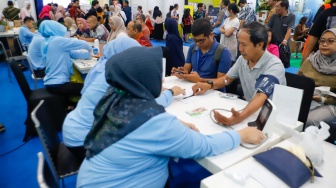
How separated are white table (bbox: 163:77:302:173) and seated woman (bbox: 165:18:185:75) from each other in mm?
1292

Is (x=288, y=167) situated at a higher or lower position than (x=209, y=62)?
lower

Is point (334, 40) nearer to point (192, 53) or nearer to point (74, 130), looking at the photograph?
point (192, 53)

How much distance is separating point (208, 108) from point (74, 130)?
925 millimetres

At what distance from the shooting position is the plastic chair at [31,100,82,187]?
1414 millimetres

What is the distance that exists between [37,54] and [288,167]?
3727 mm

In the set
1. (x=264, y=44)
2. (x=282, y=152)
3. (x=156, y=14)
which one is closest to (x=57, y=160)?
(x=282, y=152)

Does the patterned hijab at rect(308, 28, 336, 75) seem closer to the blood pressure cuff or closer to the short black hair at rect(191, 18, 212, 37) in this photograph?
the blood pressure cuff

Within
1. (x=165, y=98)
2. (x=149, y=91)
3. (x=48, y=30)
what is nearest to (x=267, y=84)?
(x=165, y=98)

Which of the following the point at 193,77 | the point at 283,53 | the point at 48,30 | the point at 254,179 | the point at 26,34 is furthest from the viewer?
the point at 26,34

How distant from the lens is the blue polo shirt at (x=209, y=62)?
7.68ft

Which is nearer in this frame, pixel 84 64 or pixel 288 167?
pixel 288 167

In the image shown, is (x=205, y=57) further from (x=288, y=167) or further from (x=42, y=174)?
(x=42, y=174)

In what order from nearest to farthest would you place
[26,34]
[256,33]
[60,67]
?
[256,33] → [60,67] → [26,34]

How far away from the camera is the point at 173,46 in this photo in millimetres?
3555
